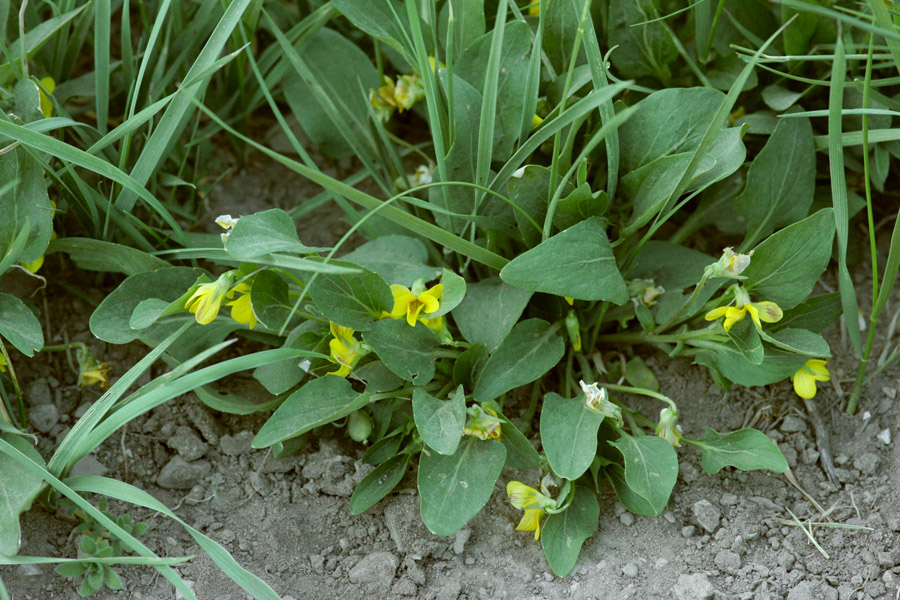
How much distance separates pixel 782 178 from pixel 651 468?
59 centimetres

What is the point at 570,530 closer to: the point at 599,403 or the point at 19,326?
the point at 599,403

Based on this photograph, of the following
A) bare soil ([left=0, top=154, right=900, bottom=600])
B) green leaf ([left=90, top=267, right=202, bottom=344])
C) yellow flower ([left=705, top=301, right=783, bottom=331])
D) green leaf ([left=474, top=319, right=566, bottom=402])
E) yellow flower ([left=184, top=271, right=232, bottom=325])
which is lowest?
bare soil ([left=0, top=154, right=900, bottom=600])

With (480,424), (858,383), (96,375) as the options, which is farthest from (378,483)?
(858,383)

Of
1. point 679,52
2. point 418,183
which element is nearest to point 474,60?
point 418,183

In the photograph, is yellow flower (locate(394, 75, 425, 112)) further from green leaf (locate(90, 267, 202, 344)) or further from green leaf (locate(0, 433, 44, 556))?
green leaf (locate(0, 433, 44, 556))

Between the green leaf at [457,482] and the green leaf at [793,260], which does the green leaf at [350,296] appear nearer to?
the green leaf at [457,482]

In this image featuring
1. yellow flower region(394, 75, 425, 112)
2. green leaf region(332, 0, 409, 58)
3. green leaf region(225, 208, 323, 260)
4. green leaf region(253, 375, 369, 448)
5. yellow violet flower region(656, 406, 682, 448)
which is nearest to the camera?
green leaf region(225, 208, 323, 260)

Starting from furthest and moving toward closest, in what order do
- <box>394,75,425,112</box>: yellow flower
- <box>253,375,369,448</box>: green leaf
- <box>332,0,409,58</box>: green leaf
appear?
<box>394,75,425,112</box>: yellow flower, <box>332,0,409,58</box>: green leaf, <box>253,375,369,448</box>: green leaf

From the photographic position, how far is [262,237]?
3.68ft

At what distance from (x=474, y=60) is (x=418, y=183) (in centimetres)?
30

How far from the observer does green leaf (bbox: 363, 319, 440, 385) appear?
49.4 inches

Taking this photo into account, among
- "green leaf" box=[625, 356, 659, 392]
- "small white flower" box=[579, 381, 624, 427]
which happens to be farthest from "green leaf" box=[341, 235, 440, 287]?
"green leaf" box=[625, 356, 659, 392]

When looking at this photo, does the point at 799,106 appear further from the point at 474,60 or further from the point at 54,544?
the point at 54,544

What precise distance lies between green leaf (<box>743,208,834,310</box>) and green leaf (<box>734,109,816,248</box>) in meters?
0.19
